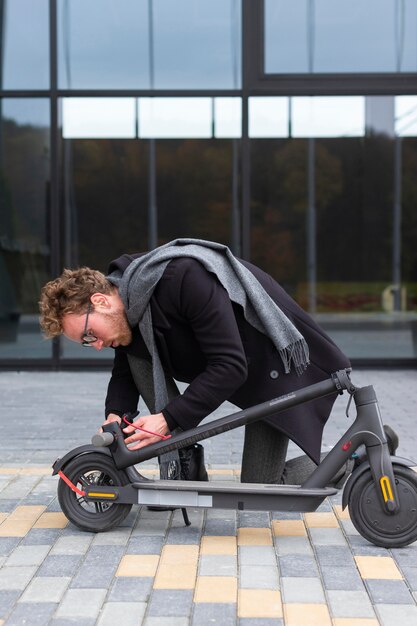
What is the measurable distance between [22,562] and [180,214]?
20.4 feet

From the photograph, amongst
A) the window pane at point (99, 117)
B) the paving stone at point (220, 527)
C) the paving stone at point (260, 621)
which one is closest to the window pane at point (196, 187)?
the window pane at point (99, 117)

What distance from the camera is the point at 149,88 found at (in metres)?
9.38

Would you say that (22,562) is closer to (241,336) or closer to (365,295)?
(241,336)

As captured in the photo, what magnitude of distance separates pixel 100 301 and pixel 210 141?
5986mm

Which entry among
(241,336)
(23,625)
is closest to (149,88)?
(241,336)

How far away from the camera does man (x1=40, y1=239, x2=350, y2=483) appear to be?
359cm

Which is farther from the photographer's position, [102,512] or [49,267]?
[49,267]

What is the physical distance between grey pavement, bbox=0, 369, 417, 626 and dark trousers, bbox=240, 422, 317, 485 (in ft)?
0.55

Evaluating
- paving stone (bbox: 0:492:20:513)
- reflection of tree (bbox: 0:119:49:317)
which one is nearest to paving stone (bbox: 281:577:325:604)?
paving stone (bbox: 0:492:20:513)

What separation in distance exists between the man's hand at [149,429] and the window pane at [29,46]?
20.6 feet

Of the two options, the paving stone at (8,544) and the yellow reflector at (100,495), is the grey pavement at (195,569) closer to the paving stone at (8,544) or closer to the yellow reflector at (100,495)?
the paving stone at (8,544)

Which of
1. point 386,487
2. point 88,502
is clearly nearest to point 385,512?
point 386,487

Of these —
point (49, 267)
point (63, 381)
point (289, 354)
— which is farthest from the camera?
point (49, 267)

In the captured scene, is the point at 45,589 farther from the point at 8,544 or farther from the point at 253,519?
the point at 253,519
